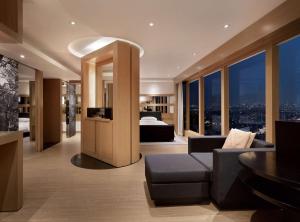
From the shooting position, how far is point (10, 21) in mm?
2338

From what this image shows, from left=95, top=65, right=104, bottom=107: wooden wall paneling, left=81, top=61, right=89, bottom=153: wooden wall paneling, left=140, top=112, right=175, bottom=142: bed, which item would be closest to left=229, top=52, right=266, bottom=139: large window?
left=140, top=112, right=175, bottom=142: bed

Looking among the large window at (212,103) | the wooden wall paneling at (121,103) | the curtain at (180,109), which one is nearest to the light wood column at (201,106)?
the large window at (212,103)

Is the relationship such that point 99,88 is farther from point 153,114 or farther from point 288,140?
point 288,140

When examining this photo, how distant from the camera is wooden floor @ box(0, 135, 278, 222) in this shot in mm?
2242

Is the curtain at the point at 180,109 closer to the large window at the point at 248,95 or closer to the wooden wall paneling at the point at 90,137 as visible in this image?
the large window at the point at 248,95

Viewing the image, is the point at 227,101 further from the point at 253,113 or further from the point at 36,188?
the point at 36,188

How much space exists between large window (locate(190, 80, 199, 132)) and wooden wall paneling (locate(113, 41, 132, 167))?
437 cm

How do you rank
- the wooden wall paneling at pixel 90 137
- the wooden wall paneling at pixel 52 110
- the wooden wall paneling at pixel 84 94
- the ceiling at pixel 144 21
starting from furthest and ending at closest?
the wooden wall paneling at pixel 52 110 < the wooden wall paneling at pixel 84 94 < the wooden wall paneling at pixel 90 137 < the ceiling at pixel 144 21

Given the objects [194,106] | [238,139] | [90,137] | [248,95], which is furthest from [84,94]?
[194,106]

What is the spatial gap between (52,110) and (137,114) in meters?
4.22

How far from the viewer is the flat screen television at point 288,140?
1777 millimetres

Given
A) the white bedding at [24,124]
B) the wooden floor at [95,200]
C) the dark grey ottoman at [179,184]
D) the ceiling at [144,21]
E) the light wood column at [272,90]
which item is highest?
the ceiling at [144,21]

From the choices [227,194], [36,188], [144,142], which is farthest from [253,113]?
[36,188]

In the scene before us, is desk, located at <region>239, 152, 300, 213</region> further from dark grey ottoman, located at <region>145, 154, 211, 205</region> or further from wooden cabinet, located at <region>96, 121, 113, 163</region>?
wooden cabinet, located at <region>96, 121, 113, 163</region>
